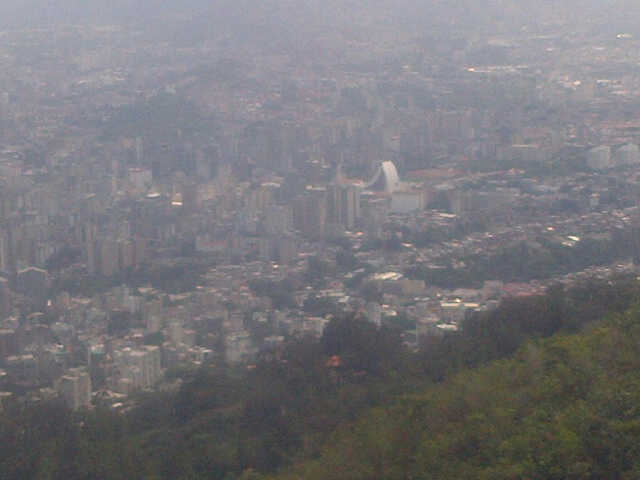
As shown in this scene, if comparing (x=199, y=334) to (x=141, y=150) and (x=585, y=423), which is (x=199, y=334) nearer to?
(x=585, y=423)

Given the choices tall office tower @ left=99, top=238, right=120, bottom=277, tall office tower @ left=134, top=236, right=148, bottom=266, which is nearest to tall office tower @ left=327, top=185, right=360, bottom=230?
tall office tower @ left=134, top=236, right=148, bottom=266

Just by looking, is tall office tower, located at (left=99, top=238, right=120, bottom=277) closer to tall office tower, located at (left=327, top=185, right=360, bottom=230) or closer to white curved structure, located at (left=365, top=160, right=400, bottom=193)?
tall office tower, located at (left=327, top=185, right=360, bottom=230)

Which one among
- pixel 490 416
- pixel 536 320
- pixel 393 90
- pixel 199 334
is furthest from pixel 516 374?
pixel 393 90

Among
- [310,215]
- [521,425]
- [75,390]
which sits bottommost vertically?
[75,390]

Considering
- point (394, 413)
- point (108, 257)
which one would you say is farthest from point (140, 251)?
point (394, 413)

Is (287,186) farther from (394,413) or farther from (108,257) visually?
(394,413)

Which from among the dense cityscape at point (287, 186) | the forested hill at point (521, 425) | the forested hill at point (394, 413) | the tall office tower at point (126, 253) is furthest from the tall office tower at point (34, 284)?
the forested hill at point (521, 425)
